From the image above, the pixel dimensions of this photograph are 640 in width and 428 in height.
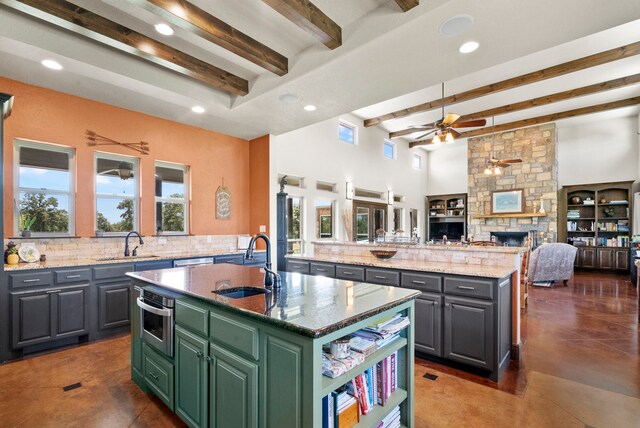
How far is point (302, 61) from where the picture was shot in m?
3.48

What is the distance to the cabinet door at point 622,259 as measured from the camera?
8.41m

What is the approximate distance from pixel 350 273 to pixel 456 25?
264 cm

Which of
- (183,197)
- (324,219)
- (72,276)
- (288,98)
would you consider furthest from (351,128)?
(72,276)

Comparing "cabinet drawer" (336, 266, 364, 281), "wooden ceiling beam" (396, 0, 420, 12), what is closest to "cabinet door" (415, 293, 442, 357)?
"cabinet drawer" (336, 266, 364, 281)

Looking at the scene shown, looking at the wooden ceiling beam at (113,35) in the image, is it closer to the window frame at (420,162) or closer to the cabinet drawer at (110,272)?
the cabinet drawer at (110,272)

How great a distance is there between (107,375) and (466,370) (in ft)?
10.8

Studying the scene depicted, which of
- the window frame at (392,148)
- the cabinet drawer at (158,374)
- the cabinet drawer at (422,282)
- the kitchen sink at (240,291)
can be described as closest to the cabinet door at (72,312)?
the cabinet drawer at (158,374)

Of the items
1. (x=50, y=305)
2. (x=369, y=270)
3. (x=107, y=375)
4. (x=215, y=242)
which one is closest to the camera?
(x=107, y=375)

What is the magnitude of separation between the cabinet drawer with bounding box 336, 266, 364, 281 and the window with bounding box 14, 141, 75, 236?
11.5 ft

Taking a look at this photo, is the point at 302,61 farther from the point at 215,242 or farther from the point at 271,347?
the point at 215,242

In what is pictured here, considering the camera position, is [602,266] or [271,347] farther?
[602,266]

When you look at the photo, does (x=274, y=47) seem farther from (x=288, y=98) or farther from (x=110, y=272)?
(x=110, y=272)

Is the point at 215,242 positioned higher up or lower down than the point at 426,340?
higher up

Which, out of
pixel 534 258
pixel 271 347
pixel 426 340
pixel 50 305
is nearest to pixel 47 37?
pixel 50 305
